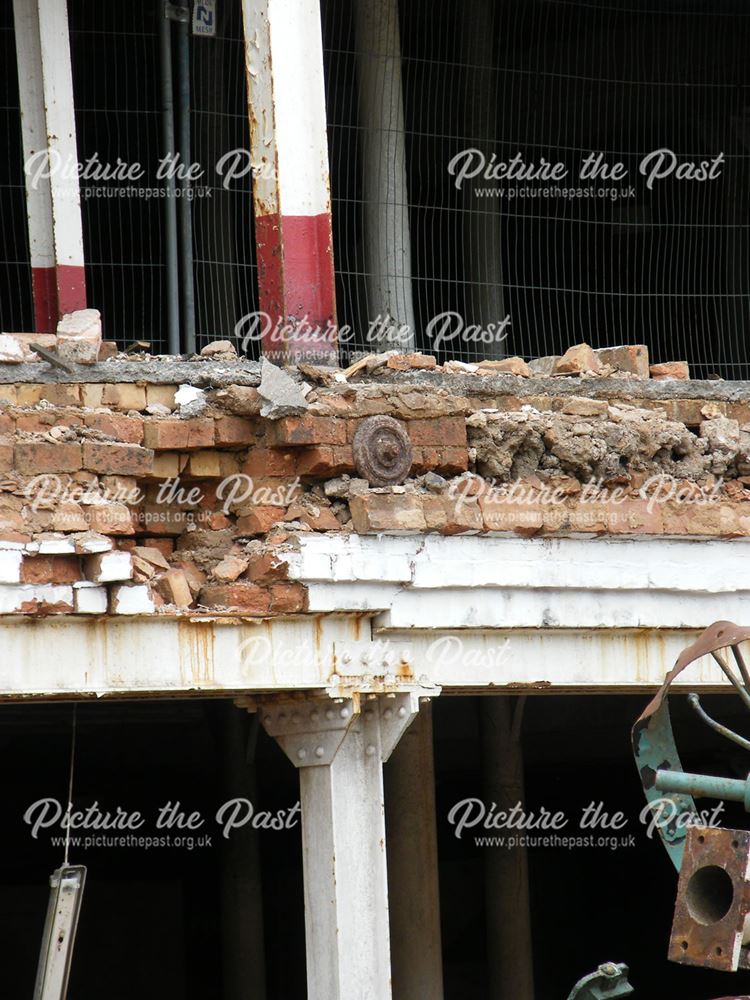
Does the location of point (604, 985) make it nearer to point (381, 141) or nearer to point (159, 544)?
point (159, 544)

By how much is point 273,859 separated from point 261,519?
681cm

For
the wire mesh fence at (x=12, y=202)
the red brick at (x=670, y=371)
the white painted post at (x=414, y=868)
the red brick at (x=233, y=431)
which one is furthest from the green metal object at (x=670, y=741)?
the wire mesh fence at (x=12, y=202)

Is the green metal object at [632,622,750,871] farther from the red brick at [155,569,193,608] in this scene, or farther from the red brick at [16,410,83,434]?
the red brick at [16,410,83,434]

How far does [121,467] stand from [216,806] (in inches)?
263

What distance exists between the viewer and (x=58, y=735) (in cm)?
1282

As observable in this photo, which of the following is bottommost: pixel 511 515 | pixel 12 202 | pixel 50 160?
pixel 511 515

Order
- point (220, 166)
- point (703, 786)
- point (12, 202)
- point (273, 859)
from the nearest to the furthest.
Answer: point (703, 786) → point (220, 166) → point (12, 202) → point (273, 859)

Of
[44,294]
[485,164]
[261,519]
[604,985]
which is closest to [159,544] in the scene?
[261,519]

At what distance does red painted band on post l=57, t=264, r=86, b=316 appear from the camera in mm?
8070

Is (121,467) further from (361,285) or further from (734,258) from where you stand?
(734,258)

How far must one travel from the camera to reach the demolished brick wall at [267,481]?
664 centimetres

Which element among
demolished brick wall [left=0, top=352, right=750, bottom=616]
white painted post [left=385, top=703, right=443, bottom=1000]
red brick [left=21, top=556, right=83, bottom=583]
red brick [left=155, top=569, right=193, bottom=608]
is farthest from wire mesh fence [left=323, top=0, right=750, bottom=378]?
red brick [left=21, top=556, right=83, bottom=583]

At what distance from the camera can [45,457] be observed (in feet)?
22.0

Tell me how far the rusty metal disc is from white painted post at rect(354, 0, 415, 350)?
2.99 m
